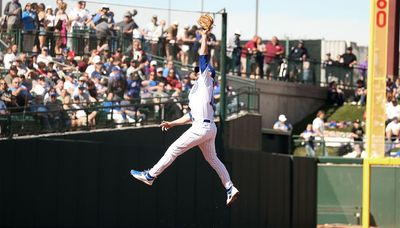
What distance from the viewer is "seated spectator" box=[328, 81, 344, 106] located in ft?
117

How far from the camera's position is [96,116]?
22.4m

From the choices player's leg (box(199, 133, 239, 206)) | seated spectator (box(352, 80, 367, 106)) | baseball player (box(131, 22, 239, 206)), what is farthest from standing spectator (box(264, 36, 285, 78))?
baseball player (box(131, 22, 239, 206))

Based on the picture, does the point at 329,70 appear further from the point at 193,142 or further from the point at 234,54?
the point at 193,142

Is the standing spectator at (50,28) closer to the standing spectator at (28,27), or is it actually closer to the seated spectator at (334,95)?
the standing spectator at (28,27)

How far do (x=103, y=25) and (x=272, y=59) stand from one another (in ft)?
33.2

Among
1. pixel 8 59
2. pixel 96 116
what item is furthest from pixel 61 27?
pixel 96 116

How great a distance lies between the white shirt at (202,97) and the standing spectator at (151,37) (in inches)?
317

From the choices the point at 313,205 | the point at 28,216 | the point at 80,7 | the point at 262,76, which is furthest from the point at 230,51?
the point at 28,216

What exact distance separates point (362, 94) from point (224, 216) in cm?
1447

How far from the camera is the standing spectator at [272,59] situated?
33.0 m

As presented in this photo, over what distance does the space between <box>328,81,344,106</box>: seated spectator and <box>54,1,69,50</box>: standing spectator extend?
13.4 metres

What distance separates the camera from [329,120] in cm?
3475

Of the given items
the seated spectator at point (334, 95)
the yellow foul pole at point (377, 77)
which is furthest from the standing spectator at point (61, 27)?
the seated spectator at point (334, 95)

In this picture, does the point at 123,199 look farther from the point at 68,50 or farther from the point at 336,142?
the point at 336,142
